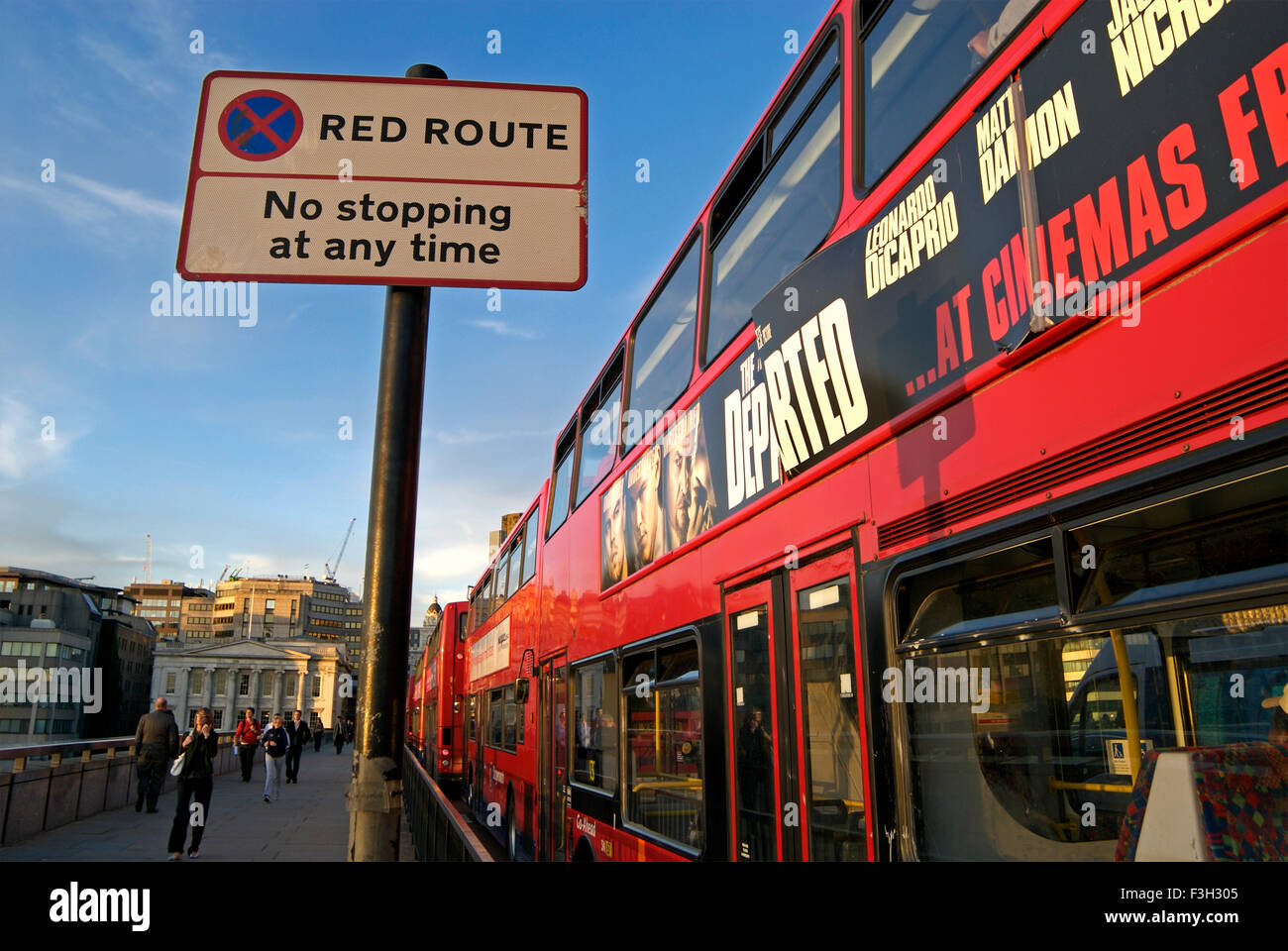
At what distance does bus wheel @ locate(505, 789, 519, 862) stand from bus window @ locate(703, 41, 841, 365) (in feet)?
24.4

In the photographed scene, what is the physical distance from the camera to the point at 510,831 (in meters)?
11.1

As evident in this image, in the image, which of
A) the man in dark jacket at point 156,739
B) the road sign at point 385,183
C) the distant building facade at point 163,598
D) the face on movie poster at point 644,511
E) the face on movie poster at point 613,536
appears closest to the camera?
the road sign at point 385,183

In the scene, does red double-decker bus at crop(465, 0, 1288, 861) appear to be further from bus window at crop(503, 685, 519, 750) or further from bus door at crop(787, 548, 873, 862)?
bus window at crop(503, 685, 519, 750)

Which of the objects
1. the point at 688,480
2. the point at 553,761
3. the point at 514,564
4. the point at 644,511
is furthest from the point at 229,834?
the point at 688,480

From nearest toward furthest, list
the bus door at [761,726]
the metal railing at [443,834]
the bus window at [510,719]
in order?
the bus door at [761,726]
the metal railing at [443,834]
the bus window at [510,719]

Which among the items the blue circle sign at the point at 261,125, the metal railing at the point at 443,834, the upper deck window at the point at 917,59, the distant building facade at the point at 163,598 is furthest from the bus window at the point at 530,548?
the distant building facade at the point at 163,598

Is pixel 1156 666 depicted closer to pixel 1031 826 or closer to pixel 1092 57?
pixel 1031 826

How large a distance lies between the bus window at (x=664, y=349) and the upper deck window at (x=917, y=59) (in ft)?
6.49

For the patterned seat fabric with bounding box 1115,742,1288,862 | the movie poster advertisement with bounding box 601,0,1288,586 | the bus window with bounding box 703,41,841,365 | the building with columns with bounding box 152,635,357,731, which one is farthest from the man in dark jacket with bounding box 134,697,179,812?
the building with columns with bounding box 152,635,357,731

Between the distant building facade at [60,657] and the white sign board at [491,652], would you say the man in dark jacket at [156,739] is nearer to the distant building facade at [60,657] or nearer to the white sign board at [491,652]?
the white sign board at [491,652]

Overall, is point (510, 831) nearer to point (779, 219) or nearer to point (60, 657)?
point (779, 219)

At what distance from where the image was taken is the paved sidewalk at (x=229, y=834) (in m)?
10.4

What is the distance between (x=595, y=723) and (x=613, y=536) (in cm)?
143
